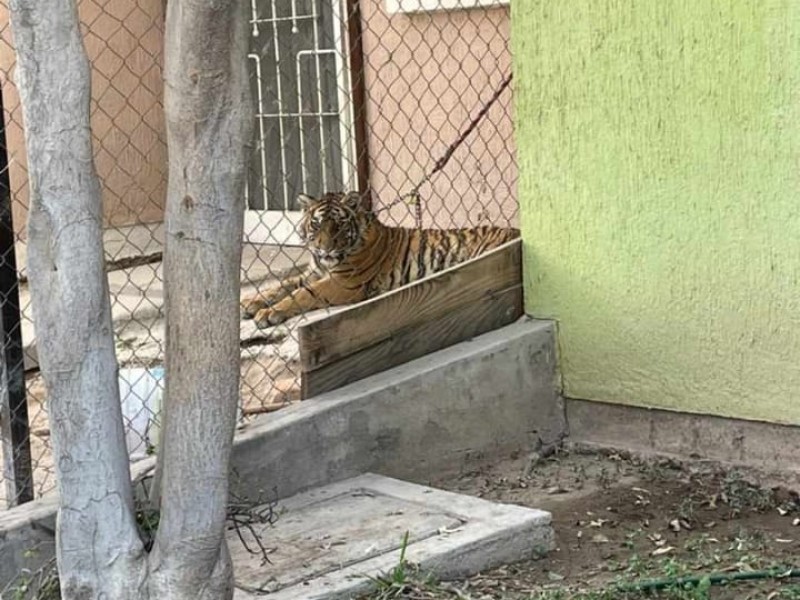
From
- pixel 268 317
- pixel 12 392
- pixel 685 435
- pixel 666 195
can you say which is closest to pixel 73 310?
pixel 12 392

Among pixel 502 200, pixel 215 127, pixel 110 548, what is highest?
pixel 215 127

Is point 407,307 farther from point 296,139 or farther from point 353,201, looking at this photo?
point 296,139

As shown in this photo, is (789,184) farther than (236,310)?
Yes

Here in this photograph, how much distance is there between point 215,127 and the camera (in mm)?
3234

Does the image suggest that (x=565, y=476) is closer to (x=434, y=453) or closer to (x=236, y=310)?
(x=434, y=453)

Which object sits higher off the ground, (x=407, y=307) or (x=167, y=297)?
(x=167, y=297)

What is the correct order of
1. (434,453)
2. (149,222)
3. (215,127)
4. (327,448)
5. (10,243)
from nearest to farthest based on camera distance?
(215,127), (10,243), (327,448), (434,453), (149,222)

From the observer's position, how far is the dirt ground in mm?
4176

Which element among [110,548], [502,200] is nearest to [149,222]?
[502,200]

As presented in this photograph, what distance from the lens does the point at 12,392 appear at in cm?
445

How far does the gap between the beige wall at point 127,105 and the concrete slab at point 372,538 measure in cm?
475

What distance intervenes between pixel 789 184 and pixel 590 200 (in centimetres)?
84

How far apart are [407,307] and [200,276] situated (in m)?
2.27

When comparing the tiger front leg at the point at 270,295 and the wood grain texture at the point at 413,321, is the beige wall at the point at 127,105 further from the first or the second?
the wood grain texture at the point at 413,321
